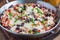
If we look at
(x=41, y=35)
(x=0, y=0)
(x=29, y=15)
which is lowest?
(x=41, y=35)

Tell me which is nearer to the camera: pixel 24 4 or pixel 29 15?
pixel 29 15

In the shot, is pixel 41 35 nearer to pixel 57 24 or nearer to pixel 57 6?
pixel 57 24

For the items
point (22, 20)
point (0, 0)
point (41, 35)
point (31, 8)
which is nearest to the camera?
point (41, 35)

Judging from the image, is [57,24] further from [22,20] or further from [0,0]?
[0,0]

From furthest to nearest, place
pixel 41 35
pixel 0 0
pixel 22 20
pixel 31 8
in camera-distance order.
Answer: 1. pixel 0 0
2. pixel 31 8
3. pixel 22 20
4. pixel 41 35

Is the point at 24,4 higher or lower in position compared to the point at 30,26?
higher

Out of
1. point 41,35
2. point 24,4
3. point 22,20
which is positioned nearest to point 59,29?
point 41,35

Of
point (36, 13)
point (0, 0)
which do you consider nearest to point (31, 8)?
point (36, 13)
